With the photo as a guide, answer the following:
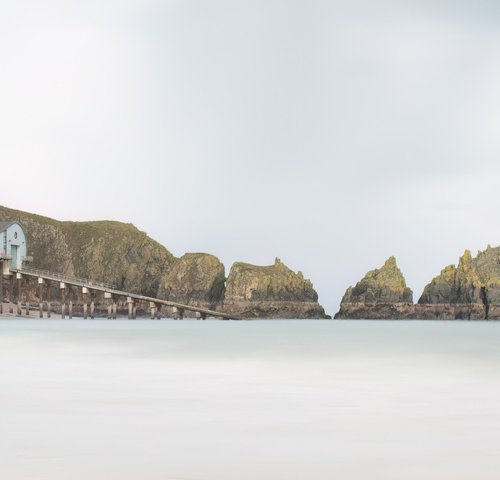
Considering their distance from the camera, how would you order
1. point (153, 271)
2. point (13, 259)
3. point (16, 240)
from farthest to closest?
point (153, 271)
point (16, 240)
point (13, 259)

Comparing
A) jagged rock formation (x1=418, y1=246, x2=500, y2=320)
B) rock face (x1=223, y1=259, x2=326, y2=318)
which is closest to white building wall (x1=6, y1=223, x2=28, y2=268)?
rock face (x1=223, y1=259, x2=326, y2=318)

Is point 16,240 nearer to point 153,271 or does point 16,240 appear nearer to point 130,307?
point 130,307

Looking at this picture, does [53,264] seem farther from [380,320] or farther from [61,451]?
[61,451]

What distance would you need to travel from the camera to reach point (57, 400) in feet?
66.5

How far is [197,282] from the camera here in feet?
462

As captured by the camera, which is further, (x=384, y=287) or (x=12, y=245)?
(x=384, y=287)

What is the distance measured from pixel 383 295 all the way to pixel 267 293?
17825mm

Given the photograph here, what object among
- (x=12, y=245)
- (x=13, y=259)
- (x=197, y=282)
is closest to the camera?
(x=12, y=245)

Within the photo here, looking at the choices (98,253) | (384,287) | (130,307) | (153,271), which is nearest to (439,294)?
(384,287)

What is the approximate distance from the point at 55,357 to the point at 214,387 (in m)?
13.7

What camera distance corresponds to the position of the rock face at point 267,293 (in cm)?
13575

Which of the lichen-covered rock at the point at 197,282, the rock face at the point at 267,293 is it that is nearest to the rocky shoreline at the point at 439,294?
the rock face at the point at 267,293

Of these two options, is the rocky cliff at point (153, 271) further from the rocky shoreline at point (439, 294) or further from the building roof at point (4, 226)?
the building roof at point (4, 226)

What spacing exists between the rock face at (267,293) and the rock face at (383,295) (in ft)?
24.8
